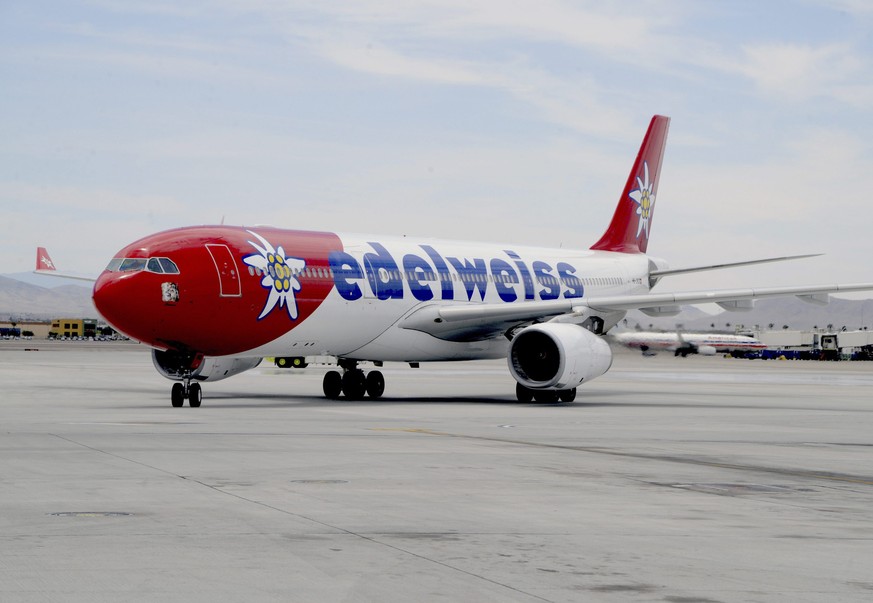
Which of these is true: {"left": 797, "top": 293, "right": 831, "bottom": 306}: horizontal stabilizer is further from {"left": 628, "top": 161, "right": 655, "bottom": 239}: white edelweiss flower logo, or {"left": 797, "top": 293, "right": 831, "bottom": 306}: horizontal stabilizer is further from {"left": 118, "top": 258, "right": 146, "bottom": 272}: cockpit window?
{"left": 118, "top": 258, "right": 146, "bottom": 272}: cockpit window

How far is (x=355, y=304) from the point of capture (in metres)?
28.8

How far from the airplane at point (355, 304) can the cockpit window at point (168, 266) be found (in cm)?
3

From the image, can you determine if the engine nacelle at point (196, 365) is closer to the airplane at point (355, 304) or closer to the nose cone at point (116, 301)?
the airplane at point (355, 304)

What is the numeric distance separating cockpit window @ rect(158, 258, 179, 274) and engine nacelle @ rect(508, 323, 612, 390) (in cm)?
776

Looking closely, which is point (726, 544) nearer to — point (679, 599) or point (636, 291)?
point (679, 599)

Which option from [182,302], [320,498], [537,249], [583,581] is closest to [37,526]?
[320,498]

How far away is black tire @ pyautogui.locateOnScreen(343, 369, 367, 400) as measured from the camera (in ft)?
103

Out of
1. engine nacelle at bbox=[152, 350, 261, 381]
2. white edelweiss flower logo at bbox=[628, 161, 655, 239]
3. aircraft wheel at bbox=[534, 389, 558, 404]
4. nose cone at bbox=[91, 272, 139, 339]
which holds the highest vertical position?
white edelweiss flower logo at bbox=[628, 161, 655, 239]

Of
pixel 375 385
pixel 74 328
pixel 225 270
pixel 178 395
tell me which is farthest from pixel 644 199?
pixel 74 328

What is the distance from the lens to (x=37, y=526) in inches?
364

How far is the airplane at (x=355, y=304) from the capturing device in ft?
84.2

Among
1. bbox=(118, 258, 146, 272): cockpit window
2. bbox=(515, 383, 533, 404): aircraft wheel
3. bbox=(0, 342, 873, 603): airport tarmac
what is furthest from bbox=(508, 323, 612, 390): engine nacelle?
bbox=(118, 258, 146, 272): cockpit window

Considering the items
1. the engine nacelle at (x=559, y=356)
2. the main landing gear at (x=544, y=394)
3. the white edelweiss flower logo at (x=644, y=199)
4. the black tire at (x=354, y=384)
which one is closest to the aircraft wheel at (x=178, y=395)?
the black tire at (x=354, y=384)

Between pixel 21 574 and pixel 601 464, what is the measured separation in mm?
8436
